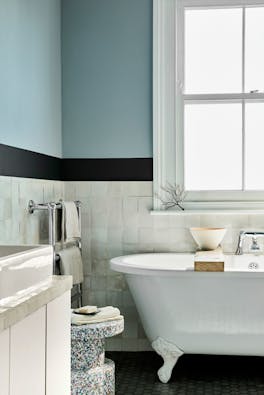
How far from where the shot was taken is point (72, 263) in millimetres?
4324

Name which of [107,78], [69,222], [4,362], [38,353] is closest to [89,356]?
[69,222]

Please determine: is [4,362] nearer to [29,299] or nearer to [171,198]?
[29,299]

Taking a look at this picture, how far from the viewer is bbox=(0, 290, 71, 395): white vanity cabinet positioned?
1820mm

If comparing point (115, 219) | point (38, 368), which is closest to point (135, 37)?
point (115, 219)

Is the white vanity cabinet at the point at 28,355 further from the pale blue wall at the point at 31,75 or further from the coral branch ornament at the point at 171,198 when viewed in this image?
Result: the coral branch ornament at the point at 171,198

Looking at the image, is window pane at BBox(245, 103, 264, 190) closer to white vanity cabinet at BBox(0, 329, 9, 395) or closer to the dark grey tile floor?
the dark grey tile floor

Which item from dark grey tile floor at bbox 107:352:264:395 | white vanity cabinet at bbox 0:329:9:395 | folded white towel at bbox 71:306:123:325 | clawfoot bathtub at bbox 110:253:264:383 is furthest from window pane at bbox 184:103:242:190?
white vanity cabinet at bbox 0:329:9:395

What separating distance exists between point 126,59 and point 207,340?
207cm

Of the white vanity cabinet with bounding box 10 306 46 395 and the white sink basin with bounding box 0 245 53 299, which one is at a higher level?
the white sink basin with bounding box 0 245 53 299

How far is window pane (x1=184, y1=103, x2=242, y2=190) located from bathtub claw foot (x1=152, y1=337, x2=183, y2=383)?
1242 millimetres

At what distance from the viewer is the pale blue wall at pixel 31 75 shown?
11.6 ft

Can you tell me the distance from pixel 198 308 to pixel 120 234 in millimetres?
1101

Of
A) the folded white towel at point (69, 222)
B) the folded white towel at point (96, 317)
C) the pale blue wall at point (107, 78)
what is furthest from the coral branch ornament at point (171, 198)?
the folded white towel at point (96, 317)

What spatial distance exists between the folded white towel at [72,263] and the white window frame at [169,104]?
70cm
